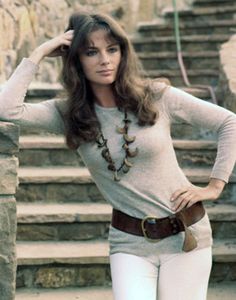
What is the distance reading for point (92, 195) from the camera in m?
3.93

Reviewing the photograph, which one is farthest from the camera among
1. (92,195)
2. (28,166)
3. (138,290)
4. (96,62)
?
(28,166)

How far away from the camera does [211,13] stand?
731 centimetres

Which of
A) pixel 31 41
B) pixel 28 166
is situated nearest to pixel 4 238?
pixel 28 166

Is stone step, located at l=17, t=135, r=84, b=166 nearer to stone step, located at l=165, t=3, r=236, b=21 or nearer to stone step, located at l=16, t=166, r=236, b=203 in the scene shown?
stone step, located at l=16, t=166, r=236, b=203

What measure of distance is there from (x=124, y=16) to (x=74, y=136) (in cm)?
531

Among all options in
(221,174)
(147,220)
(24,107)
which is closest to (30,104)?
(24,107)

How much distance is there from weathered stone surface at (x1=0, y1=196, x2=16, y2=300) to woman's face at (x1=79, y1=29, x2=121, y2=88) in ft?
1.80

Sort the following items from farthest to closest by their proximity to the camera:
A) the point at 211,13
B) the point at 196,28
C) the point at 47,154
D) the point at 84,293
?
the point at 211,13 → the point at 196,28 → the point at 47,154 → the point at 84,293

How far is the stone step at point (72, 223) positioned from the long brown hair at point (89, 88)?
1411 millimetres

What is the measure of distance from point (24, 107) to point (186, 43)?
453 centimetres

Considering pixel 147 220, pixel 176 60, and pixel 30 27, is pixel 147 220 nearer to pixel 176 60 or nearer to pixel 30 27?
pixel 30 27

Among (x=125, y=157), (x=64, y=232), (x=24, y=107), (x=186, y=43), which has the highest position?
(x=24, y=107)

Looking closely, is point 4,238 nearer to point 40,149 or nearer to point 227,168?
point 227,168

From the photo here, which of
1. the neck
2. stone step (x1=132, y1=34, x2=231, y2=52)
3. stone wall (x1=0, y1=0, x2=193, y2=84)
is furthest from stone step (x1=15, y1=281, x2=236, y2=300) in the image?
stone step (x1=132, y1=34, x2=231, y2=52)
